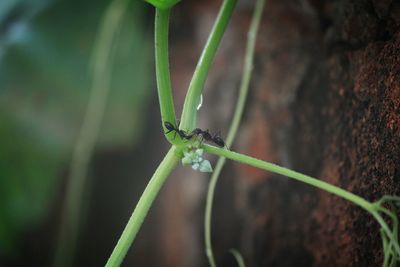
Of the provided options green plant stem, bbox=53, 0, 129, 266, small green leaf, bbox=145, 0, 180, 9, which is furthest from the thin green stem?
small green leaf, bbox=145, 0, 180, 9

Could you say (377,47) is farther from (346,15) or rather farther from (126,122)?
(126,122)

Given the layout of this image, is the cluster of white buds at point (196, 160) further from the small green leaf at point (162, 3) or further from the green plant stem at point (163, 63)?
the small green leaf at point (162, 3)

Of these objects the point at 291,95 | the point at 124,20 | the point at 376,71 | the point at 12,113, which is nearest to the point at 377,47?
the point at 376,71

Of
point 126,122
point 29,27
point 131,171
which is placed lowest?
point 131,171

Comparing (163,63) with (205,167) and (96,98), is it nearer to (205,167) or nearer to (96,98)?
(205,167)

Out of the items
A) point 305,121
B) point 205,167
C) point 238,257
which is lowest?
point 238,257

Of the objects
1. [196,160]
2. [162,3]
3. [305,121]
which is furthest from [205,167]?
[305,121]

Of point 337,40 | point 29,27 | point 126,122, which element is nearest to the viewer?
point 337,40
